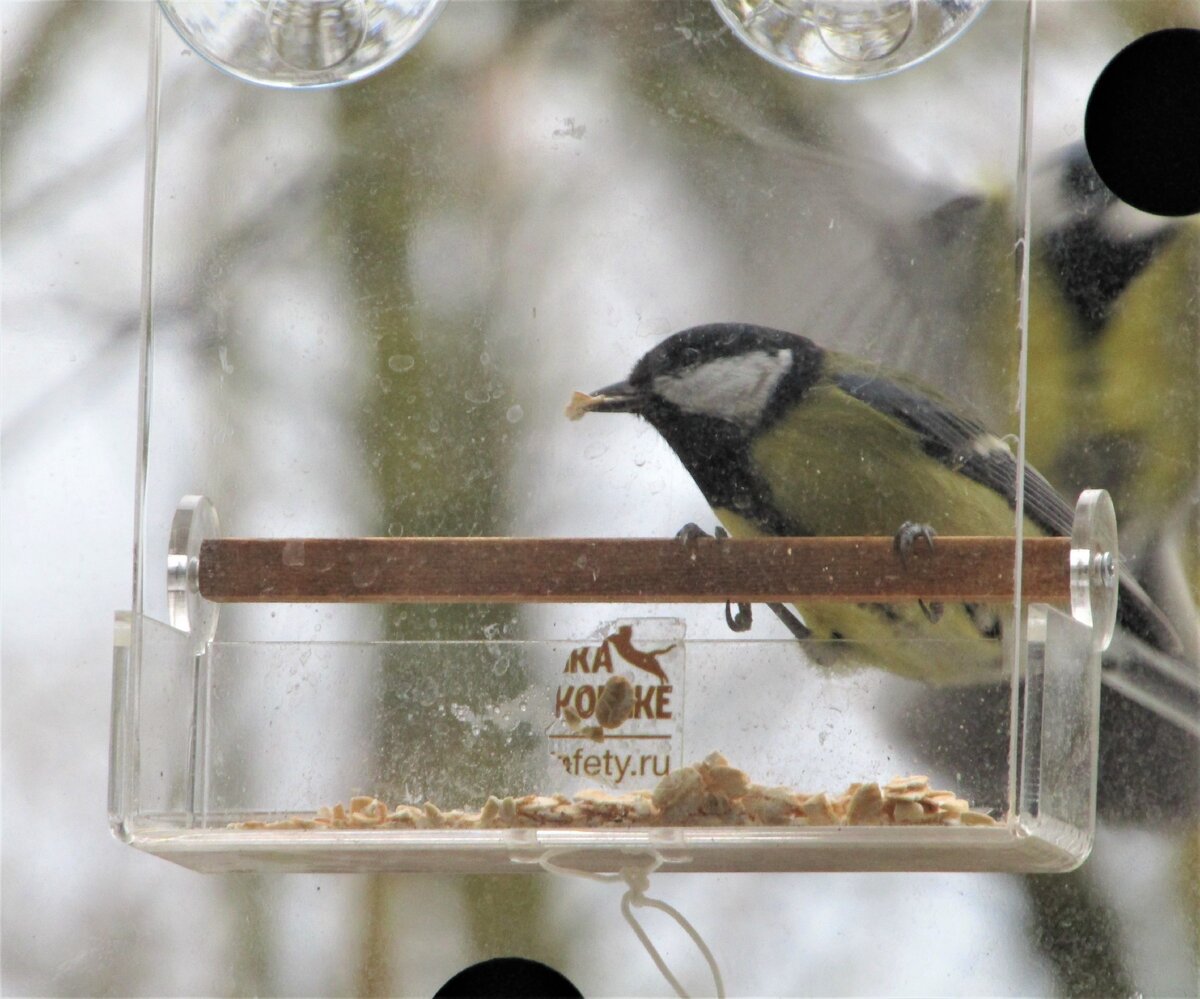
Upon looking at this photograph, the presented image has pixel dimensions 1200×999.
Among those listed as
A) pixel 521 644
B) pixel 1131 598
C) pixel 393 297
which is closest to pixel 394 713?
pixel 521 644

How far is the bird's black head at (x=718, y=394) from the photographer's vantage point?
963 millimetres

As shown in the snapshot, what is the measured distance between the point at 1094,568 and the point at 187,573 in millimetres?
473

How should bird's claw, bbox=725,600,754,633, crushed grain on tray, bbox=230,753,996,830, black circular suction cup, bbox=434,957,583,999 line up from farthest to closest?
black circular suction cup, bbox=434,957,583,999, bird's claw, bbox=725,600,754,633, crushed grain on tray, bbox=230,753,996,830

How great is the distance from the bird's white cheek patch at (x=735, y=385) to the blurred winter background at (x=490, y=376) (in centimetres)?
3

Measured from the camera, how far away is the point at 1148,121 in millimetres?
1363

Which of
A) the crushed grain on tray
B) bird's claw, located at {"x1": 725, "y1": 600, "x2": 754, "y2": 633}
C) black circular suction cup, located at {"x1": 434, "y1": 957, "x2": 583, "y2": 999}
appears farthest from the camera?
black circular suction cup, located at {"x1": 434, "y1": 957, "x2": 583, "y2": 999}

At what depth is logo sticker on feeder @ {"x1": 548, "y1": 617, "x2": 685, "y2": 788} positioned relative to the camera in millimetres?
863

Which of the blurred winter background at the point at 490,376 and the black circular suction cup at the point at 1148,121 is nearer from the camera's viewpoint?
the blurred winter background at the point at 490,376

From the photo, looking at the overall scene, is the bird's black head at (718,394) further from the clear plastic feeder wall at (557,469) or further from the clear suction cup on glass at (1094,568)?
the clear suction cup on glass at (1094,568)

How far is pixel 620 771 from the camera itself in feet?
2.83

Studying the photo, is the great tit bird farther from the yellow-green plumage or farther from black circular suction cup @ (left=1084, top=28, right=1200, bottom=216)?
black circular suction cup @ (left=1084, top=28, right=1200, bottom=216)

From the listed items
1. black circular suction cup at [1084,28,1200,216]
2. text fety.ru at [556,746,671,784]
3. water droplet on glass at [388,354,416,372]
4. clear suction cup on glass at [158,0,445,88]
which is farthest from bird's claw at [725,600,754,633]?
black circular suction cup at [1084,28,1200,216]

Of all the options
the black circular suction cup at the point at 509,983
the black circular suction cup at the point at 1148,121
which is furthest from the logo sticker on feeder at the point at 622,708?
the black circular suction cup at the point at 1148,121

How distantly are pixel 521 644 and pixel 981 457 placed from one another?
0.88 feet
